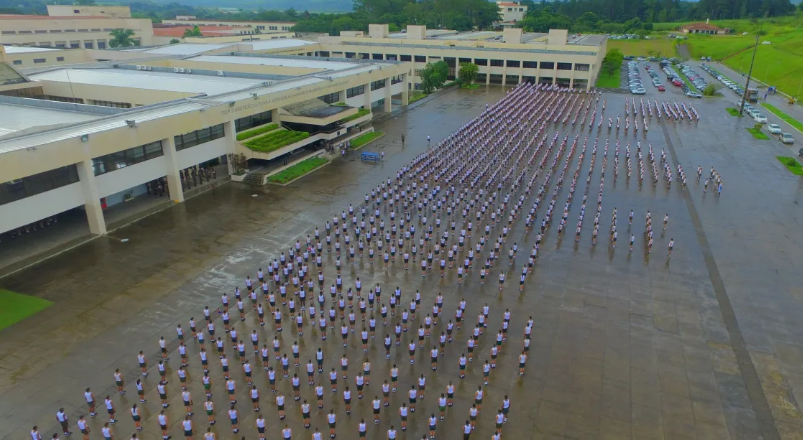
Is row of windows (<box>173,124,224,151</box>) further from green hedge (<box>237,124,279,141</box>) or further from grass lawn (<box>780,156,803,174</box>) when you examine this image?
grass lawn (<box>780,156,803,174</box>)

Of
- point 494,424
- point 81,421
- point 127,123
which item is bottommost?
point 494,424

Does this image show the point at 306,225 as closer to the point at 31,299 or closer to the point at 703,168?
the point at 31,299

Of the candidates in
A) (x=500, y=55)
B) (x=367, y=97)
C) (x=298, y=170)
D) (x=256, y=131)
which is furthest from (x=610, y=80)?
(x=256, y=131)

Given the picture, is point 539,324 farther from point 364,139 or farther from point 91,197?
point 364,139

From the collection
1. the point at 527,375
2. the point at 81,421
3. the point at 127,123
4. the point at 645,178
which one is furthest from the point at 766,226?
the point at 127,123

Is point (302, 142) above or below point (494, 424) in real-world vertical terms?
above

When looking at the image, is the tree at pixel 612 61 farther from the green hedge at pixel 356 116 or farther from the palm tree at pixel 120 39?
the palm tree at pixel 120 39
